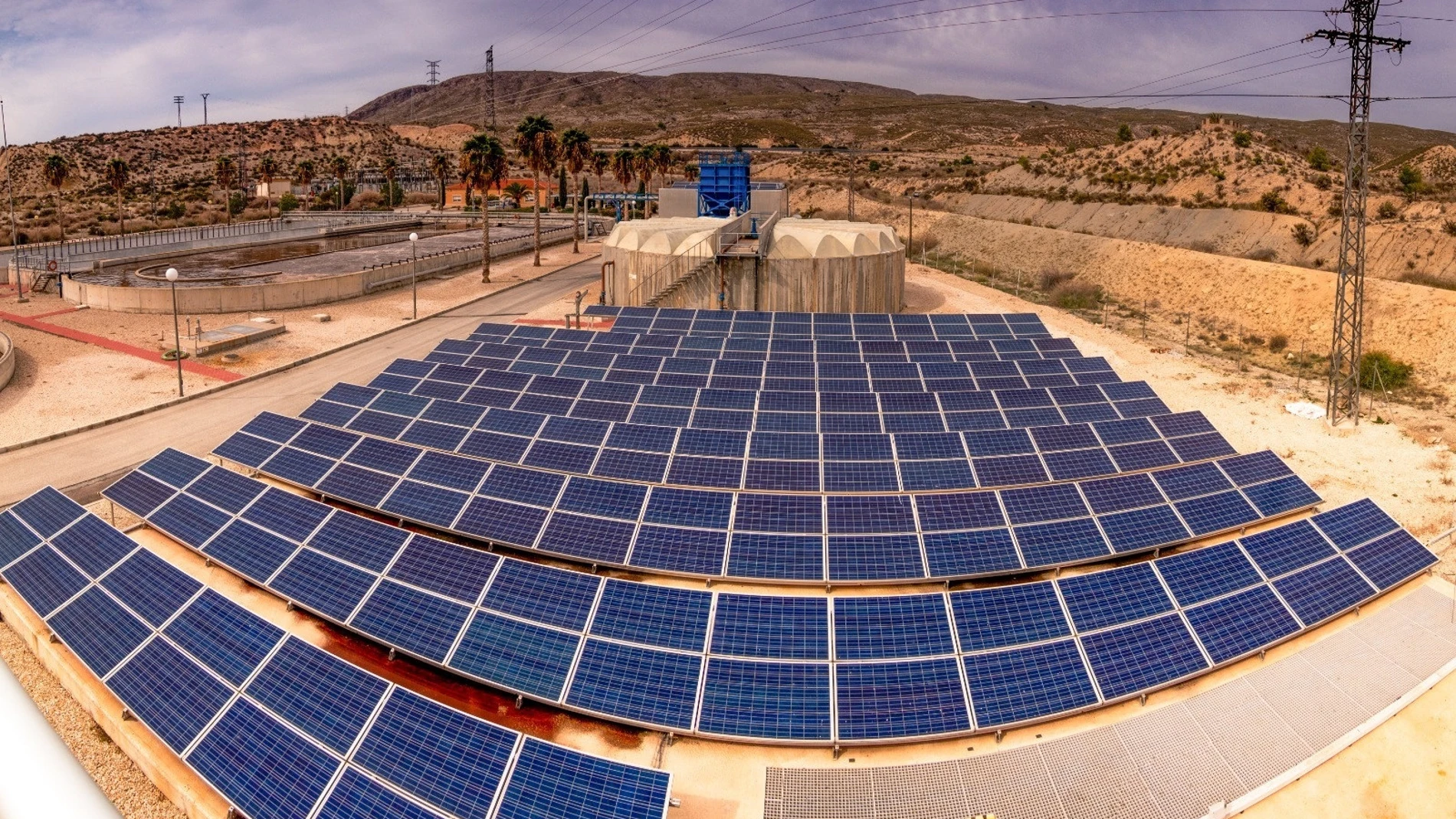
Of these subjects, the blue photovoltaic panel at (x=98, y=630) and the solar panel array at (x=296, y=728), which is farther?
the blue photovoltaic panel at (x=98, y=630)

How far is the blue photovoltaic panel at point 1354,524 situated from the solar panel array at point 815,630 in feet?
1.39

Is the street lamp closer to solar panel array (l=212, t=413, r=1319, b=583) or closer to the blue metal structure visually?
the blue metal structure

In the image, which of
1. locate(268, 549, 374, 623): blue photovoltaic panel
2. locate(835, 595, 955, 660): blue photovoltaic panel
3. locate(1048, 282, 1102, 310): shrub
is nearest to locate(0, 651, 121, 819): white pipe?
locate(835, 595, 955, 660): blue photovoltaic panel

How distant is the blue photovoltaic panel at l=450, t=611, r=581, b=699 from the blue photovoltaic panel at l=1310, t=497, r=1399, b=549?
1538 cm

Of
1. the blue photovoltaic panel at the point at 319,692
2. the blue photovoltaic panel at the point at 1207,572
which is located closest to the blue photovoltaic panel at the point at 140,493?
the blue photovoltaic panel at the point at 319,692

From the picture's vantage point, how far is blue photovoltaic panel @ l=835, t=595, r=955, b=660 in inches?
558

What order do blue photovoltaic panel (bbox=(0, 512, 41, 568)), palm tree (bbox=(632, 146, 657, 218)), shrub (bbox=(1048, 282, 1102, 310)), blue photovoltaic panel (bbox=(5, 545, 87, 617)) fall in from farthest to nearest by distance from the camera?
palm tree (bbox=(632, 146, 657, 218)) → shrub (bbox=(1048, 282, 1102, 310)) → blue photovoltaic panel (bbox=(0, 512, 41, 568)) → blue photovoltaic panel (bbox=(5, 545, 87, 617))

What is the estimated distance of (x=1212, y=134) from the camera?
9125 centimetres

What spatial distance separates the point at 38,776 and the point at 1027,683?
1396 cm

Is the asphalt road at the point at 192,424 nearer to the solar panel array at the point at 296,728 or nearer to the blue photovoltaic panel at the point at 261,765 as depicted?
the solar panel array at the point at 296,728

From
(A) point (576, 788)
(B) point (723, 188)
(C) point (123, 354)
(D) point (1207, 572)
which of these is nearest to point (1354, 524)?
(D) point (1207, 572)

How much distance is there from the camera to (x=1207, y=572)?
653 inches

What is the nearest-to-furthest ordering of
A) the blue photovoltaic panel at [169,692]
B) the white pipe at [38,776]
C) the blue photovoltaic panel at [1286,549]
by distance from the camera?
the white pipe at [38,776], the blue photovoltaic panel at [169,692], the blue photovoltaic panel at [1286,549]

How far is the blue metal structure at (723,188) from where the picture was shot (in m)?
67.3
